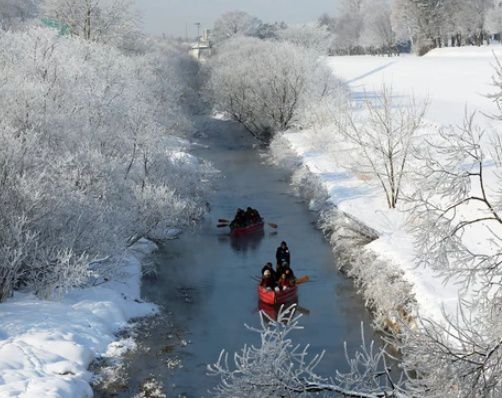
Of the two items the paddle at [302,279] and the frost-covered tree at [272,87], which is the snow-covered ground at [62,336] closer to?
the paddle at [302,279]

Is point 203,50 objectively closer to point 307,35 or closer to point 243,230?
point 307,35

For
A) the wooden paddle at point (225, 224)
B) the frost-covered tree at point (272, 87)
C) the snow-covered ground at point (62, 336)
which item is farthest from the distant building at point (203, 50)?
the snow-covered ground at point (62, 336)

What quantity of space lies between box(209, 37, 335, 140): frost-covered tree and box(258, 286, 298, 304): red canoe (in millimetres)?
22229

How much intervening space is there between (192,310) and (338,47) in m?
91.9

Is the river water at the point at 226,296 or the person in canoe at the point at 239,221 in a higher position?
the person in canoe at the point at 239,221

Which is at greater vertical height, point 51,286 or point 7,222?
point 7,222

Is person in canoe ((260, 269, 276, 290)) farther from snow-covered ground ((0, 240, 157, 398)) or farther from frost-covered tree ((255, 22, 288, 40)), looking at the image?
frost-covered tree ((255, 22, 288, 40))

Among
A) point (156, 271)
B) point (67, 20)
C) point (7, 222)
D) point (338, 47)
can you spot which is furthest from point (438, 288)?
point (338, 47)

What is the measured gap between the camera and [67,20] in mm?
39781

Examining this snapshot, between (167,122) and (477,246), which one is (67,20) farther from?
(477,246)

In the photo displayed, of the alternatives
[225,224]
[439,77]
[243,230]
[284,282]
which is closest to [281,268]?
[284,282]

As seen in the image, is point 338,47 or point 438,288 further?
point 338,47

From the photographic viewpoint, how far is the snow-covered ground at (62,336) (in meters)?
11.5

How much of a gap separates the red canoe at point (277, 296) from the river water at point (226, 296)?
10.8 inches
